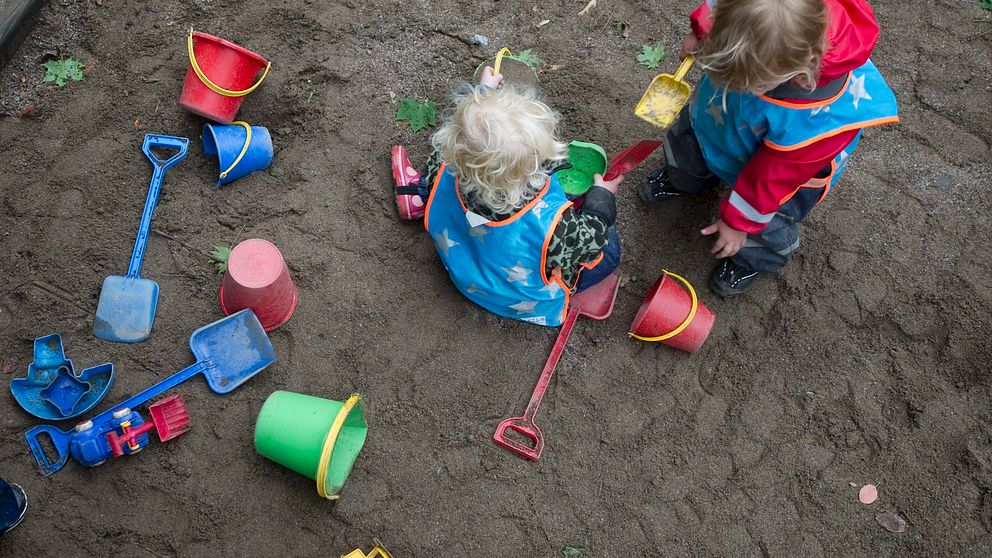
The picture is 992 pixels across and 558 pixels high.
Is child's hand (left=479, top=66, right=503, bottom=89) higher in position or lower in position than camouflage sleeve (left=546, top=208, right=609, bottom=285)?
higher

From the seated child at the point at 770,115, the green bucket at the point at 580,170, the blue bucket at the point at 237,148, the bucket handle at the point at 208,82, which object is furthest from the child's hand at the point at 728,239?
the bucket handle at the point at 208,82

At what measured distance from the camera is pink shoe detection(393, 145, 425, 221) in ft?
9.00

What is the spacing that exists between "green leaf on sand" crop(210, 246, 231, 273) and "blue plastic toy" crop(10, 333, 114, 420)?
0.51m

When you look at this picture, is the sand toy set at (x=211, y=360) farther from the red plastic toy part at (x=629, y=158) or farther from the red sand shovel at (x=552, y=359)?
the red plastic toy part at (x=629, y=158)

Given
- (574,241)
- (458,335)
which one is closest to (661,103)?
(574,241)

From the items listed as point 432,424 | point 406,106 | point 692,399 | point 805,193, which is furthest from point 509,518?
point 406,106

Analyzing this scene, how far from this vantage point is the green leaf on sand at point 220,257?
2672 mm

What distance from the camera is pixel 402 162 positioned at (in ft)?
9.20

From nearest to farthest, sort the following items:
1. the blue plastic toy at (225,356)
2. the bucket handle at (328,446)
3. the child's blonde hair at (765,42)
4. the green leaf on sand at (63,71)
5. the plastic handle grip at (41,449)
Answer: the child's blonde hair at (765,42), the bucket handle at (328,446), the plastic handle grip at (41,449), the blue plastic toy at (225,356), the green leaf on sand at (63,71)

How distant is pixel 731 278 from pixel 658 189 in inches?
18.0

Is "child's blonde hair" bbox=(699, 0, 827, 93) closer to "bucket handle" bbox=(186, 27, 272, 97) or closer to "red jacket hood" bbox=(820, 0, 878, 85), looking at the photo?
"red jacket hood" bbox=(820, 0, 878, 85)

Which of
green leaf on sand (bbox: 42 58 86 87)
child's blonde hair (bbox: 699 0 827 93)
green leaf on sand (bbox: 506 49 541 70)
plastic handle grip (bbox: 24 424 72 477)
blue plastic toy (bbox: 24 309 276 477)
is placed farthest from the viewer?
green leaf on sand (bbox: 506 49 541 70)

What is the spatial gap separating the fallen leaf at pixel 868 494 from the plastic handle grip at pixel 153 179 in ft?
9.01

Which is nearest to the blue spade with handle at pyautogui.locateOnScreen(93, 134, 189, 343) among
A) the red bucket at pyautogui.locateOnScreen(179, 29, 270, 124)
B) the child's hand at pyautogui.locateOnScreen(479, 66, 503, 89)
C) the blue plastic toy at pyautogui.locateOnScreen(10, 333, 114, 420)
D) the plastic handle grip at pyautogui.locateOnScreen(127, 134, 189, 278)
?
the plastic handle grip at pyautogui.locateOnScreen(127, 134, 189, 278)
